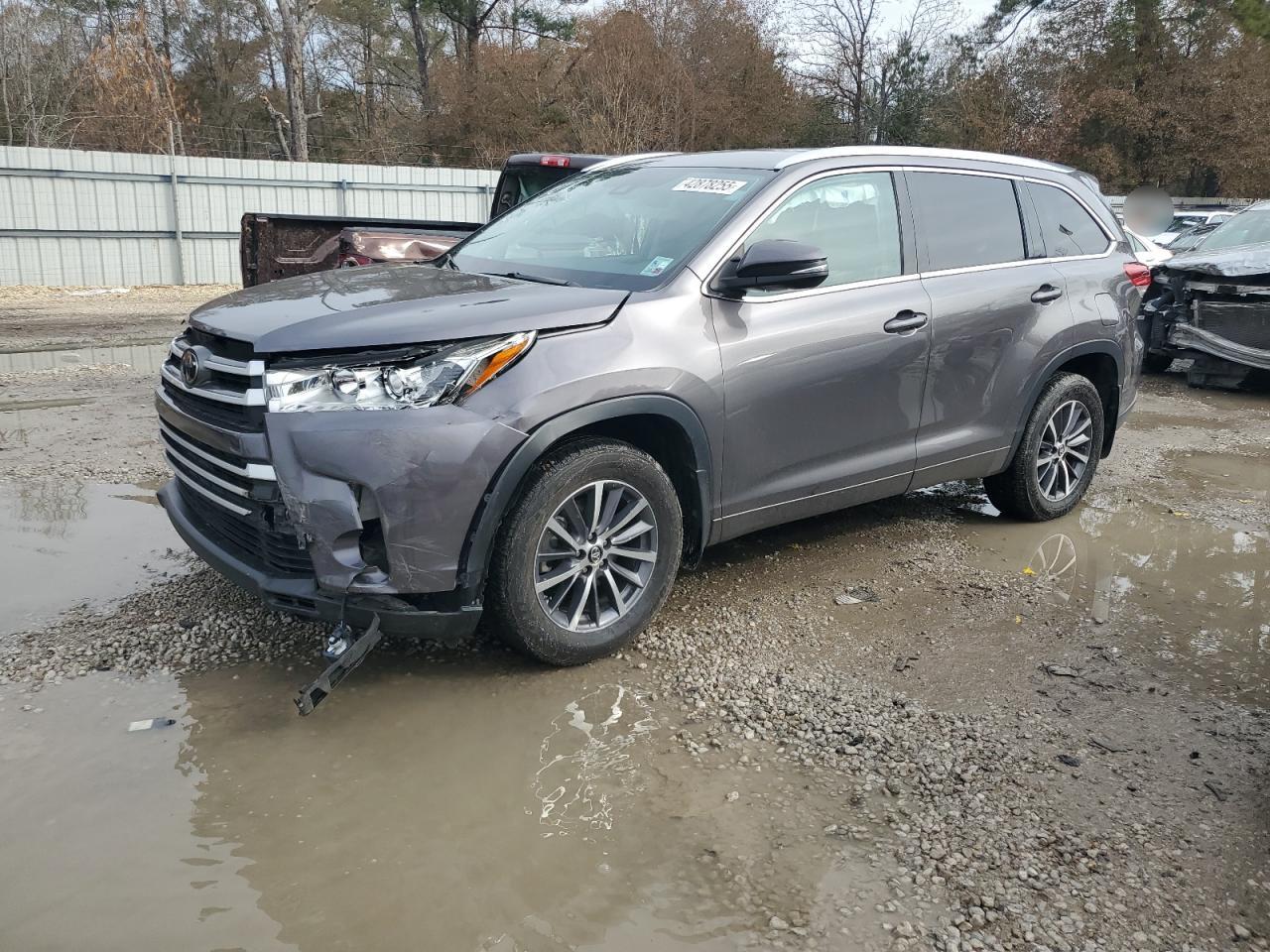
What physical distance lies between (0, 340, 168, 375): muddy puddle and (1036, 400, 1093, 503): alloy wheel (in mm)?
7581

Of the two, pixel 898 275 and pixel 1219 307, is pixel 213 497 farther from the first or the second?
pixel 1219 307

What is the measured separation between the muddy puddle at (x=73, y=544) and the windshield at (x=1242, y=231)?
10.4 m

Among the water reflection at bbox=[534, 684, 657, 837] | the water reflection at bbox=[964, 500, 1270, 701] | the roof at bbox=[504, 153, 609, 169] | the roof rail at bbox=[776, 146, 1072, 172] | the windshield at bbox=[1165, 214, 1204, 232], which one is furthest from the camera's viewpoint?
the windshield at bbox=[1165, 214, 1204, 232]

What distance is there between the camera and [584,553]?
3.68 meters

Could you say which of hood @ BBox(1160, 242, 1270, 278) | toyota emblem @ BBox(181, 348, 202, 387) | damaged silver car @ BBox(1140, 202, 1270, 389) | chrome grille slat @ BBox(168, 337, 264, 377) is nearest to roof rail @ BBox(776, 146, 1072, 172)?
chrome grille slat @ BBox(168, 337, 264, 377)

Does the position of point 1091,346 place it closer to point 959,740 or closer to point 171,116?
point 959,740

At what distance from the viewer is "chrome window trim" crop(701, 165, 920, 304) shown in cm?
396

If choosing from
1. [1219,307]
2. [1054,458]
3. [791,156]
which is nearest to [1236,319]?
[1219,307]

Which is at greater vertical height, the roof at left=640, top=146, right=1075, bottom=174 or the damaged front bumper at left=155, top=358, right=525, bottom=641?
the roof at left=640, top=146, right=1075, bottom=174

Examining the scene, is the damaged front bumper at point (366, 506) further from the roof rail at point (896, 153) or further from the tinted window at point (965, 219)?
the tinted window at point (965, 219)

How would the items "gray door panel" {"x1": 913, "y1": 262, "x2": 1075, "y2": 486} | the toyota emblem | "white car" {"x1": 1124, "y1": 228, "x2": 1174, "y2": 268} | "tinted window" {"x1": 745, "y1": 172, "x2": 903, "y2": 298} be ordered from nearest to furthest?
the toyota emblem < "tinted window" {"x1": 745, "y1": 172, "x2": 903, "y2": 298} < "gray door panel" {"x1": 913, "y1": 262, "x2": 1075, "y2": 486} < "white car" {"x1": 1124, "y1": 228, "x2": 1174, "y2": 268}

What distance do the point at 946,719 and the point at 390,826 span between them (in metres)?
1.84

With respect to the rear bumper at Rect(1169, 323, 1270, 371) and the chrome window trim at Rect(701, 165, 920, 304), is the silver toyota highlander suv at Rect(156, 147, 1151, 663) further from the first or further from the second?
the rear bumper at Rect(1169, 323, 1270, 371)

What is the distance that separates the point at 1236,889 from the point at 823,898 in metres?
1.07
